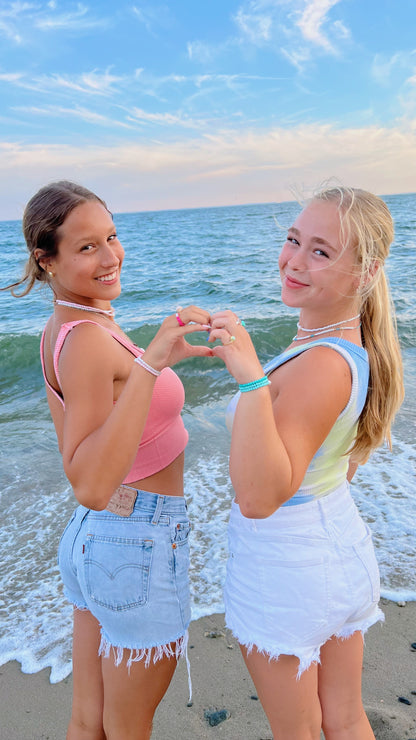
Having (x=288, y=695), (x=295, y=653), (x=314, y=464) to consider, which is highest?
(x=314, y=464)

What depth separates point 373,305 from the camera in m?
2.07

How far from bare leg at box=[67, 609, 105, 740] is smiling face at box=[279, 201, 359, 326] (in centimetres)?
150

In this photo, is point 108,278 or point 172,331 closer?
point 172,331

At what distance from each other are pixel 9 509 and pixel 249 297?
36.7 feet

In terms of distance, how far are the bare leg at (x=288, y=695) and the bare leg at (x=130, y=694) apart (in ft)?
1.26

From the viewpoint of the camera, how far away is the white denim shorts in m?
1.82

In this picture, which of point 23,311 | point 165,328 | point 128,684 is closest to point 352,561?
A: point 128,684

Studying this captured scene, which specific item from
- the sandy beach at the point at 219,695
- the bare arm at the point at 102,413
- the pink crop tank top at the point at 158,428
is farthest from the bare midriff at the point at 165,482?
the sandy beach at the point at 219,695

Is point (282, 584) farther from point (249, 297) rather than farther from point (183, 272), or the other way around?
point (183, 272)

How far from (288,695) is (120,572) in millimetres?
688

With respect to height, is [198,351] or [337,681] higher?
[198,351]

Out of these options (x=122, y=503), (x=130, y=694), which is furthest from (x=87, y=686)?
(x=122, y=503)

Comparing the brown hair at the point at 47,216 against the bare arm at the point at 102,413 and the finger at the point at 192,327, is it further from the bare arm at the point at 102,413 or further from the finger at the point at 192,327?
the finger at the point at 192,327

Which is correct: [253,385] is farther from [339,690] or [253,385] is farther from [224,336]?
[339,690]
